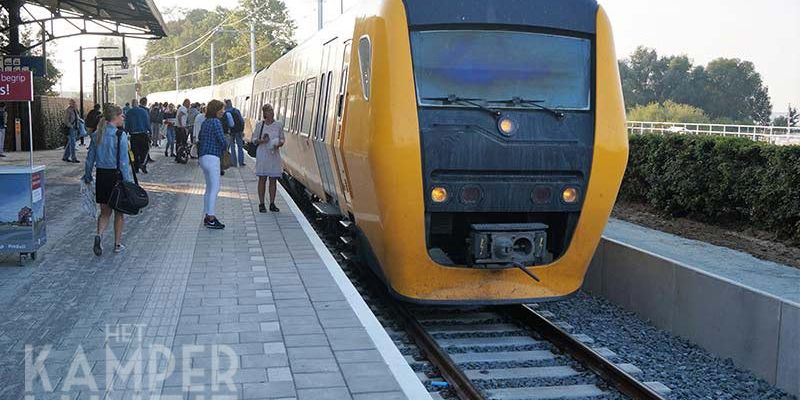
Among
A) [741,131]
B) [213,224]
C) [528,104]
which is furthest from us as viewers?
[741,131]

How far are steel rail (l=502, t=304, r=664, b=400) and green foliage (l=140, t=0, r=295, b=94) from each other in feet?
198

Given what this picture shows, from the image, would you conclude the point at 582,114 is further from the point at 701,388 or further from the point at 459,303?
the point at 701,388

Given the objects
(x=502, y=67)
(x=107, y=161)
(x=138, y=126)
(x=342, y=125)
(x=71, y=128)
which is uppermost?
(x=502, y=67)

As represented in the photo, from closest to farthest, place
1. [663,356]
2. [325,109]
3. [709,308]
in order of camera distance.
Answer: [663,356] → [709,308] → [325,109]

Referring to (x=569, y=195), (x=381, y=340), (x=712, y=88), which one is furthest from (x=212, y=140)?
(x=712, y=88)

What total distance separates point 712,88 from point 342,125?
3434 inches

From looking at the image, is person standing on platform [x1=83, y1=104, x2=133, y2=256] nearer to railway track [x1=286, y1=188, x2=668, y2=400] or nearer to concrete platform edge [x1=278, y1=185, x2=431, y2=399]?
concrete platform edge [x1=278, y1=185, x2=431, y2=399]

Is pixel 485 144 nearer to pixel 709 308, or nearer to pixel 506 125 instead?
pixel 506 125

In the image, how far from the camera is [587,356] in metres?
7.15

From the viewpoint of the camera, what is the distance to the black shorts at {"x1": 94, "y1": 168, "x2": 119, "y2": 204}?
9359mm

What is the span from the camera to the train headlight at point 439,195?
23.8 ft

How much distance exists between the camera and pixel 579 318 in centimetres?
912

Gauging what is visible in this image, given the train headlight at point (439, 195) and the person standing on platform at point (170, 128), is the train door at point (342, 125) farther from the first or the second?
the person standing on platform at point (170, 128)

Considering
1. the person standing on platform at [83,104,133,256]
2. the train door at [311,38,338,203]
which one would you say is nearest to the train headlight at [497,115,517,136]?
the train door at [311,38,338,203]
